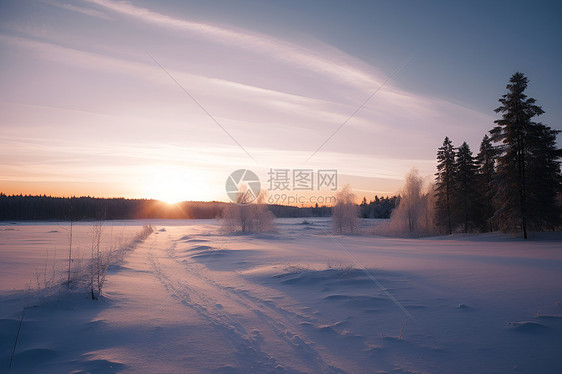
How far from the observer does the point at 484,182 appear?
129 ft

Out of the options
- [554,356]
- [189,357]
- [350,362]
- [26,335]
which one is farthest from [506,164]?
[26,335]

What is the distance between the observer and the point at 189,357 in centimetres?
511

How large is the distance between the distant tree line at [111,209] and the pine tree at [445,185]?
28.8 metres

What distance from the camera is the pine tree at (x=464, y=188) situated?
37.9 m

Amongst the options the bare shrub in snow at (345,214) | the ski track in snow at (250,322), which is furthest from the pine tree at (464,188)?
the ski track in snow at (250,322)

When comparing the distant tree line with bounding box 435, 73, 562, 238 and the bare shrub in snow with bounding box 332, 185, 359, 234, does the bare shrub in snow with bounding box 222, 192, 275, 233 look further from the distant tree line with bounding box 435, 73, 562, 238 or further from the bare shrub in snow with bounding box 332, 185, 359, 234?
the distant tree line with bounding box 435, 73, 562, 238

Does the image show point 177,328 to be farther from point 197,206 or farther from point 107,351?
point 197,206

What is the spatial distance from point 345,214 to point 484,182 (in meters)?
20.0

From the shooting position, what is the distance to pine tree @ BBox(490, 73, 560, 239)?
24.9 meters

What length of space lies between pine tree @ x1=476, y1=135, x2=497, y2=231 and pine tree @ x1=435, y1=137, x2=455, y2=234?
3.26 m

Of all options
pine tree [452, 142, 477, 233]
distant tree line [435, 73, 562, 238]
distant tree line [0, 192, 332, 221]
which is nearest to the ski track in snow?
distant tree line [435, 73, 562, 238]

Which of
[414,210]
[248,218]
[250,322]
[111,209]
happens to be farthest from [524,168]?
[111,209]

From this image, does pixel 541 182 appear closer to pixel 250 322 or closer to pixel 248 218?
pixel 250 322

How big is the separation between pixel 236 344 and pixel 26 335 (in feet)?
13.3
